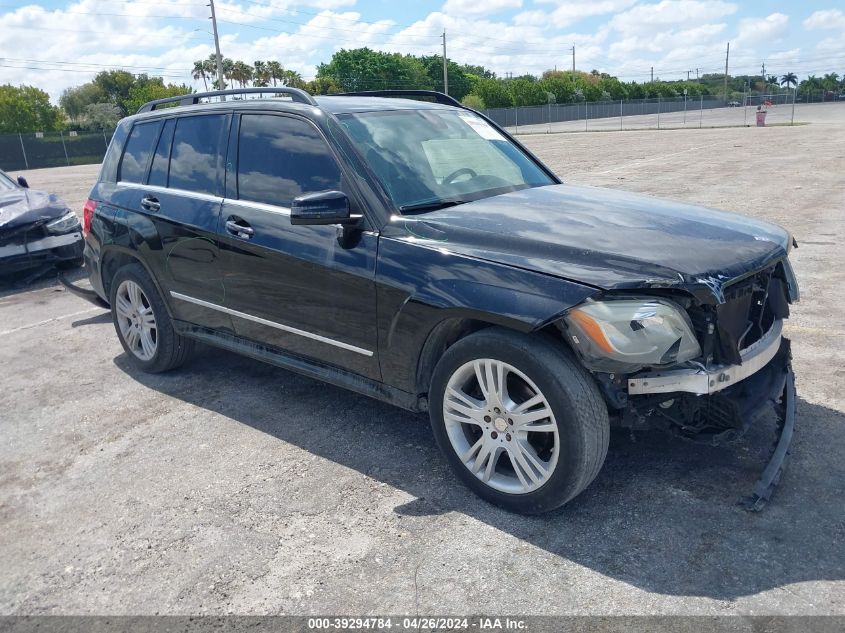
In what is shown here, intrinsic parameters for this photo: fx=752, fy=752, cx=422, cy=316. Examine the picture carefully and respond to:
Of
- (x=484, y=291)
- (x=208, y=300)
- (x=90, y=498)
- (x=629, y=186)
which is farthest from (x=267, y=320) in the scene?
(x=629, y=186)

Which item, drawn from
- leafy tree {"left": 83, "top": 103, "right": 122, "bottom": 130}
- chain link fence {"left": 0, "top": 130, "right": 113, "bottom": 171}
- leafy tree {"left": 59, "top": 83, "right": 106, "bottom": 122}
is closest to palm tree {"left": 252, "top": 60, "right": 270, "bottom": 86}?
leafy tree {"left": 83, "top": 103, "right": 122, "bottom": 130}

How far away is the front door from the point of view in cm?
379

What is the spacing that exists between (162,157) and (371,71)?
88243 millimetres

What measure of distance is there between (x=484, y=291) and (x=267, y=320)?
1617 millimetres

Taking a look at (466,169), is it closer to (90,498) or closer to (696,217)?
(696,217)

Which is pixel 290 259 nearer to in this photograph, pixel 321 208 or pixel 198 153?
pixel 321 208

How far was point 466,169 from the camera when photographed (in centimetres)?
430

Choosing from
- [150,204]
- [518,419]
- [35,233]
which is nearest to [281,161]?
[150,204]

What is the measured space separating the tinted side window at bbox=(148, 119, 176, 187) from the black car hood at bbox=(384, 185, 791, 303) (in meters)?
2.19

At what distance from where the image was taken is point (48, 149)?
4434 cm

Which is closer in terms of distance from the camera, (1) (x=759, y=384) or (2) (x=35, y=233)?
(1) (x=759, y=384)

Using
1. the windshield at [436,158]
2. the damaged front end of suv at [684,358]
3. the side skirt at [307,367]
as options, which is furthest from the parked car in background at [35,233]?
the damaged front end of suv at [684,358]

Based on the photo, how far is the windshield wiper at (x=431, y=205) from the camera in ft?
12.3

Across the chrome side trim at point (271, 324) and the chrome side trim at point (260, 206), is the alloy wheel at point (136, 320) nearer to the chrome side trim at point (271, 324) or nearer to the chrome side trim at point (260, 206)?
the chrome side trim at point (271, 324)
